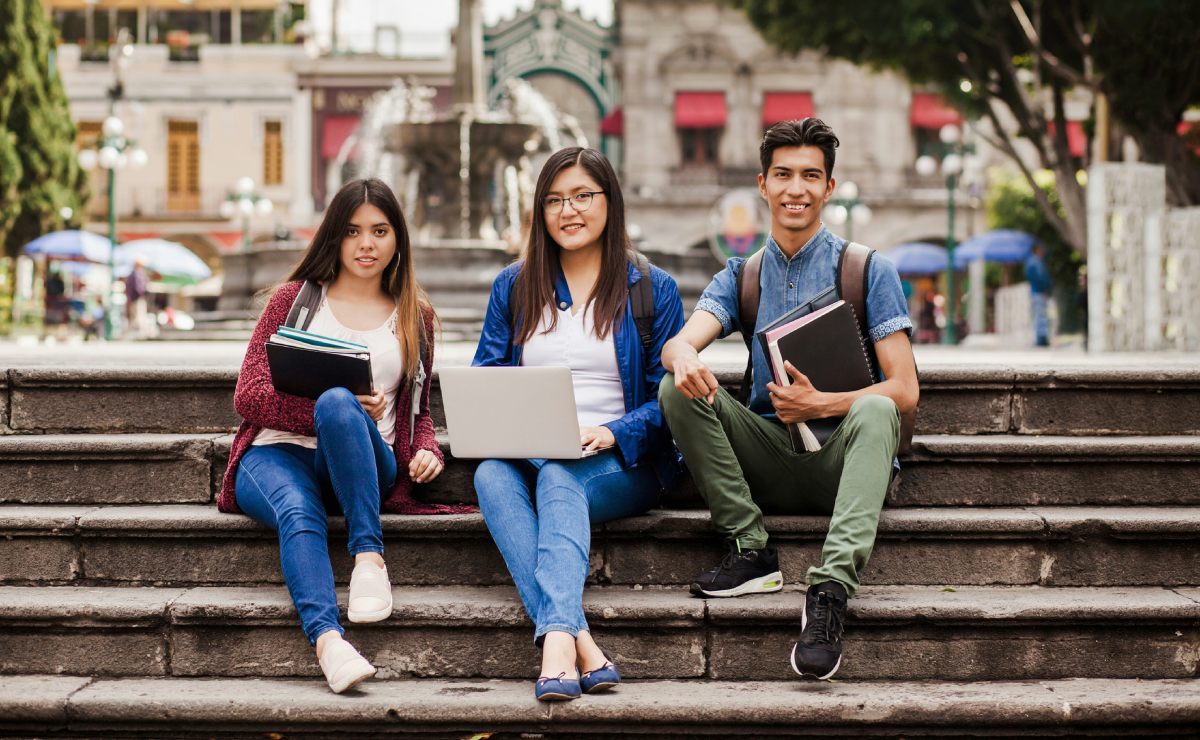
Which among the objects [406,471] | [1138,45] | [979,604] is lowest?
[979,604]

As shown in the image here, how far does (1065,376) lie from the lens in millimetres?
5105

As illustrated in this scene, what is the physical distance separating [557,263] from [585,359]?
0.38 m

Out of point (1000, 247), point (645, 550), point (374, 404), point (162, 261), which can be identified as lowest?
point (645, 550)

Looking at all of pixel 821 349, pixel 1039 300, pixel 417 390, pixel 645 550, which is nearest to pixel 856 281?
pixel 821 349

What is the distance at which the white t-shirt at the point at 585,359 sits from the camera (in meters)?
4.56

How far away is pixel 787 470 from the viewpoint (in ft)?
14.6

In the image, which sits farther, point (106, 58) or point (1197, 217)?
point (106, 58)

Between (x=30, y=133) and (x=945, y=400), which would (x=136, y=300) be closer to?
Result: (x=30, y=133)

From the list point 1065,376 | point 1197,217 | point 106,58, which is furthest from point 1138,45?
point 106,58

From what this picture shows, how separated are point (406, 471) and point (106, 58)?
149 feet

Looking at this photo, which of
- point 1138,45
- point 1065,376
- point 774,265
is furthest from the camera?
point 1138,45

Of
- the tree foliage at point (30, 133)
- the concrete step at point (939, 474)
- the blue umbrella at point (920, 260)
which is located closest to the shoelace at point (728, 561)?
the concrete step at point (939, 474)

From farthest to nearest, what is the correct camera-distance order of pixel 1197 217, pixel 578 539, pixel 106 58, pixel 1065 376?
pixel 106 58
pixel 1197 217
pixel 1065 376
pixel 578 539

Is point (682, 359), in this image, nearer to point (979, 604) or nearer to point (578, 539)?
point (578, 539)
